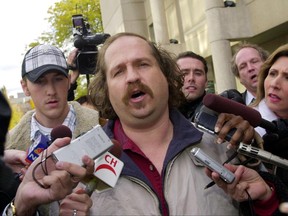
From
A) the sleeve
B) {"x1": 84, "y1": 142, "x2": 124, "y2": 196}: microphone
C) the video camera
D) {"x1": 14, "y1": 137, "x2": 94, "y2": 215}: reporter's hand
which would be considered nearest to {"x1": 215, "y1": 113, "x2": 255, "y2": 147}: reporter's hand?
the sleeve

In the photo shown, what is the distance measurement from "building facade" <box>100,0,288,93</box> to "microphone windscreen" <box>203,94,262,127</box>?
17.0 ft

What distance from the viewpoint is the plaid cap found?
2594 millimetres

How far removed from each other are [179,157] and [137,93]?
345mm

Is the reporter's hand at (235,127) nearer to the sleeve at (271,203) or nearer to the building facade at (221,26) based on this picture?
the sleeve at (271,203)

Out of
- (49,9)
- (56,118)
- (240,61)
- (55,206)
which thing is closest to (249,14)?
(240,61)

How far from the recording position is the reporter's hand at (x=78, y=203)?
1.74 m

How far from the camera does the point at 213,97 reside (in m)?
1.86

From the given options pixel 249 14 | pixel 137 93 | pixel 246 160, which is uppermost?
pixel 249 14

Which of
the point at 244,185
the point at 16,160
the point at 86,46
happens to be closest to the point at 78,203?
the point at 16,160

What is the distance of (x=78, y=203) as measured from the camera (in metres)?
1.75

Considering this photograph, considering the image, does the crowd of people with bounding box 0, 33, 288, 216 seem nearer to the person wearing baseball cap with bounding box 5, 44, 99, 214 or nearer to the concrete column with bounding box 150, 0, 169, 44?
the person wearing baseball cap with bounding box 5, 44, 99, 214

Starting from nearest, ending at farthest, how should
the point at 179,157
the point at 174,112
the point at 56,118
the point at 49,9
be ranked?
the point at 179,157 → the point at 174,112 → the point at 56,118 → the point at 49,9

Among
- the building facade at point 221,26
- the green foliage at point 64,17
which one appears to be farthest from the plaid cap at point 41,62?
the green foliage at point 64,17

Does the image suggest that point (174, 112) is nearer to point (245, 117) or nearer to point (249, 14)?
point (245, 117)
